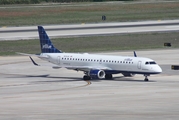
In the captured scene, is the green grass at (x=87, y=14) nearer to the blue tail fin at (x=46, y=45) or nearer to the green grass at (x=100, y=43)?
the green grass at (x=100, y=43)

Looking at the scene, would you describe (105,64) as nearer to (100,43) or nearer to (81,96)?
(81,96)

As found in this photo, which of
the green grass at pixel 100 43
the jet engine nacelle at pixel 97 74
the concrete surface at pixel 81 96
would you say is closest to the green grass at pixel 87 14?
the green grass at pixel 100 43

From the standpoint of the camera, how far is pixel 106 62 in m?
65.3

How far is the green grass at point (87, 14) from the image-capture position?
14075 centimetres

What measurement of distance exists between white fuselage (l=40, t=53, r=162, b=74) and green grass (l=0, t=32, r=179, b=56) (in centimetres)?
2529

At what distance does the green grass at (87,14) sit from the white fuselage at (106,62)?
67.1 metres

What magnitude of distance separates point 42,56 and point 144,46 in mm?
32540

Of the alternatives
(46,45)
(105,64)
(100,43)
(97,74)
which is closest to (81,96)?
(97,74)

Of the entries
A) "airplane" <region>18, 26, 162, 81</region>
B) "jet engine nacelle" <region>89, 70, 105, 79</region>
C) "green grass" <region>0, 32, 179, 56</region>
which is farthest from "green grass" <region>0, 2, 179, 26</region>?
"jet engine nacelle" <region>89, 70, 105, 79</region>

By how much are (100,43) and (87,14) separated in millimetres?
53800

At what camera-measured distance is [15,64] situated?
81.0 meters

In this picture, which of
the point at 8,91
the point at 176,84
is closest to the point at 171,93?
the point at 176,84

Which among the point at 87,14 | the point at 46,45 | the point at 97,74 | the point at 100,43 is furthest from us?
the point at 87,14

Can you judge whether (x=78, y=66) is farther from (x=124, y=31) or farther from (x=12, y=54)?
(x=124, y=31)
